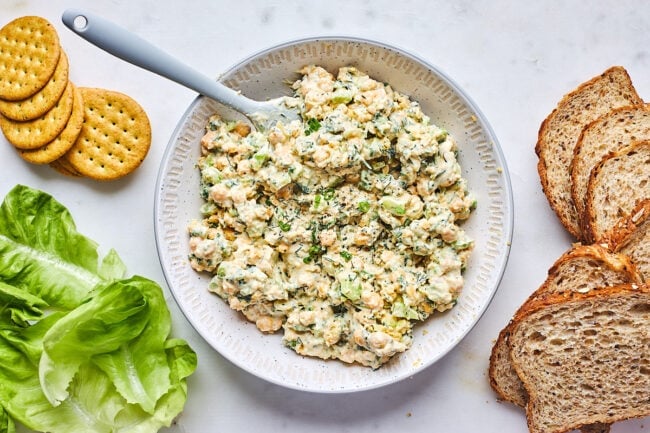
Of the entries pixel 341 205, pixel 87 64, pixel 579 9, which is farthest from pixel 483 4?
pixel 87 64

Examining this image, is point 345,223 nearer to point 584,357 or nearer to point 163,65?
point 163,65

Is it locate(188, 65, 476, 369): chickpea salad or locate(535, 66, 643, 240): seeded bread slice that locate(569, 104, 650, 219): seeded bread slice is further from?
locate(188, 65, 476, 369): chickpea salad

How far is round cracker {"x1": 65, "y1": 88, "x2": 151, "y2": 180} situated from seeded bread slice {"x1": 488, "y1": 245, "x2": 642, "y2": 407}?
1.60m

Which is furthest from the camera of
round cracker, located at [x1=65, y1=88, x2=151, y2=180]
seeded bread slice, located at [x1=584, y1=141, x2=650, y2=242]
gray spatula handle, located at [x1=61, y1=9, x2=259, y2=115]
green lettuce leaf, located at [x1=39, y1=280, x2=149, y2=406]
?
round cracker, located at [x1=65, y1=88, x2=151, y2=180]

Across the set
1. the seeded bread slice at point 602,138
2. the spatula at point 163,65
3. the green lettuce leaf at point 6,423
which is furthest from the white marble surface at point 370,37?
the green lettuce leaf at point 6,423

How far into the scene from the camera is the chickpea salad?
243 centimetres

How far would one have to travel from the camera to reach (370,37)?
2.79m

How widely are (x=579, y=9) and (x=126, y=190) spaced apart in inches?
78.2

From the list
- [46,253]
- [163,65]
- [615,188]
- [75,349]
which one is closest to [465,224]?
[615,188]

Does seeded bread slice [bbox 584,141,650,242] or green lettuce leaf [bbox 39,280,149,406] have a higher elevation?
seeded bread slice [bbox 584,141,650,242]

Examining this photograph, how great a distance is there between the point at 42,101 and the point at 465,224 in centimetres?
169

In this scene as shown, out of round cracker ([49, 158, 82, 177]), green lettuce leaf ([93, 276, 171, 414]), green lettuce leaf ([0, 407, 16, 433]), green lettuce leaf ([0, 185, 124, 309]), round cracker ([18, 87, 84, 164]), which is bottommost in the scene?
green lettuce leaf ([0, 407, 16, 433])

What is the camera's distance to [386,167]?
8.16 ft

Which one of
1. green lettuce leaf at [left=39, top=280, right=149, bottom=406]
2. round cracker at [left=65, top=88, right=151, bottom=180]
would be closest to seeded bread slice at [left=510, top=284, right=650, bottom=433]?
green lettuce leaf at [left=39, top=280, right=149, bottom=406]
